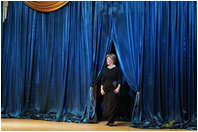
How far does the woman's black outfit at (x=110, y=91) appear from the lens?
388cm

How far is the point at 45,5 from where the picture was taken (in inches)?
193

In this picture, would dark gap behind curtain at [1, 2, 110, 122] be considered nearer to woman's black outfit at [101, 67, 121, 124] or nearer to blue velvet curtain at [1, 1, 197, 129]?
blue velvet curtain at [1, 1, 197, 129]

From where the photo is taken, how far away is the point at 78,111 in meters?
4.47

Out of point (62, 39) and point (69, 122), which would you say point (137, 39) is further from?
point (69, 122)

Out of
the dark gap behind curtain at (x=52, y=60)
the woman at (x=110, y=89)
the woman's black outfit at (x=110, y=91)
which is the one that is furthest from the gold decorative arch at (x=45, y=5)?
the woman's black outfit at (x=110, y=91)

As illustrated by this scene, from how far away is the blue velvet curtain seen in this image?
3998 mm

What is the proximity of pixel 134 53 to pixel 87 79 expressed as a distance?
1.03 m

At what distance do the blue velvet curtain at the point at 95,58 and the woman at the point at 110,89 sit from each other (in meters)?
0.27

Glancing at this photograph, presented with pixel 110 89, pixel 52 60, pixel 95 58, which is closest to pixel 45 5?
pixel 52 60

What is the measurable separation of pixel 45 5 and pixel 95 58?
166 cm

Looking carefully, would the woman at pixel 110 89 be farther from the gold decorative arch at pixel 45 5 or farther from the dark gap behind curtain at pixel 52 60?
the gold decorative arch at pixel 45 5

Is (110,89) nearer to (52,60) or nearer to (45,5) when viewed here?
(52,60)

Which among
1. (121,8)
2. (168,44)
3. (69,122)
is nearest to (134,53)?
(168,44)

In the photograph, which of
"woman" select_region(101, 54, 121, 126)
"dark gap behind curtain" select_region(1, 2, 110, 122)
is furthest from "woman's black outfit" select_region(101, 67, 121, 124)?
"dark gap behind curtain" select_region(1, 2, 110, 122)
